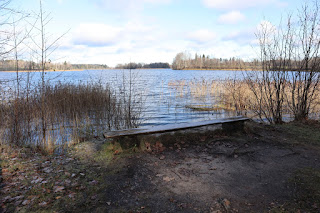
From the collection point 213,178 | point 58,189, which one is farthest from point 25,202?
point 213,178

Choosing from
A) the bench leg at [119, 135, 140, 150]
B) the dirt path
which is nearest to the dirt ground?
the dirt path

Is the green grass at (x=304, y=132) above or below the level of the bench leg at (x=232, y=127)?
below

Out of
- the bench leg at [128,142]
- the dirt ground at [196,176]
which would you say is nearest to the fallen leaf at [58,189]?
the dirt ground at [196,176]

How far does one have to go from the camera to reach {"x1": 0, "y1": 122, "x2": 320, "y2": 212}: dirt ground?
108 inches

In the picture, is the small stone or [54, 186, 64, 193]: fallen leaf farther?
[54, 186, 64, 193]: fallen leaf

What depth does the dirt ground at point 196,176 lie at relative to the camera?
2750 mm

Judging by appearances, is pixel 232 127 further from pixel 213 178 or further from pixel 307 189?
pixel 307 189

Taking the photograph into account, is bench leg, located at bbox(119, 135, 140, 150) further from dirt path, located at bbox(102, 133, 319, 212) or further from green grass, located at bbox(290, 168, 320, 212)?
green grass, located at bbox(290, 168, 320, 212)

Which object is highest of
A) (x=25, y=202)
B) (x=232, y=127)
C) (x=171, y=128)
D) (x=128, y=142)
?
(x=171, y=128)

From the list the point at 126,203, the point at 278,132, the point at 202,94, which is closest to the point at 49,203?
the point at 126,203

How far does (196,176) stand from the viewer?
354 centimetres

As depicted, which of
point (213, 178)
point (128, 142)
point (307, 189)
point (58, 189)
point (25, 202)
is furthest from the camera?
point (128, 142)

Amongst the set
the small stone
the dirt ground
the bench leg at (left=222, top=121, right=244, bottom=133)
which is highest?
the bench leg at (left=222, top=121, right=244, bottom=133)

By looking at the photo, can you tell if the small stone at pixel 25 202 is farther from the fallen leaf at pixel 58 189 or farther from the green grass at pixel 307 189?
the green grass at pixel 307 189
